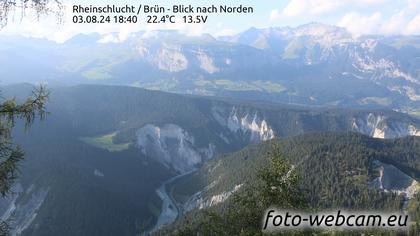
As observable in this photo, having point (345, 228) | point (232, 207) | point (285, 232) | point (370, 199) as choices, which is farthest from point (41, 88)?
point (370, 199)

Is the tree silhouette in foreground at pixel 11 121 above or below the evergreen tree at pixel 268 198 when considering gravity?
above

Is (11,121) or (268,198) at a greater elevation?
(11,121)

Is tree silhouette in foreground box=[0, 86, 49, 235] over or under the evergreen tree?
over

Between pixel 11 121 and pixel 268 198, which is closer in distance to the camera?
pixel 11 121

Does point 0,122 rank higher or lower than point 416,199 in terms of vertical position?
higher

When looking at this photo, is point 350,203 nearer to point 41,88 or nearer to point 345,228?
point 345,228

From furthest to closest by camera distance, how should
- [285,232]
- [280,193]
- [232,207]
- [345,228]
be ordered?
[345,228] < [232,207] < [280,193] < [285,232]

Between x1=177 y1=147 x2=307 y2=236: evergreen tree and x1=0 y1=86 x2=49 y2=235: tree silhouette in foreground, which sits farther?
x1=177 y1=147 x2=307 y2=236: evergreen tree

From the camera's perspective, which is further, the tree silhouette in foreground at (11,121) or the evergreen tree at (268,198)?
the evergreen tree at (268,198)
